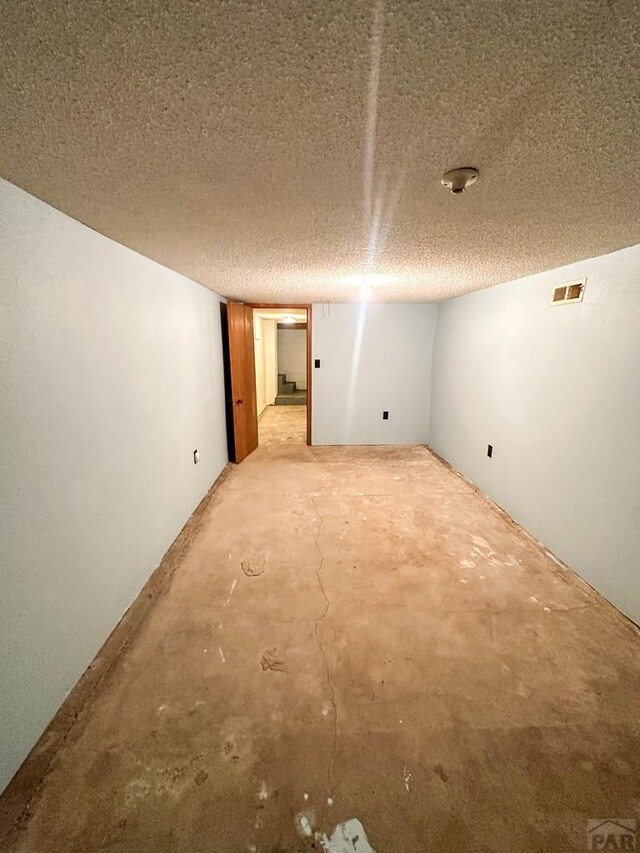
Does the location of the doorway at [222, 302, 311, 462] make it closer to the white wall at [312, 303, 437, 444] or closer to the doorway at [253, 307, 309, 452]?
the doorway at [253, 307, 309, 452]

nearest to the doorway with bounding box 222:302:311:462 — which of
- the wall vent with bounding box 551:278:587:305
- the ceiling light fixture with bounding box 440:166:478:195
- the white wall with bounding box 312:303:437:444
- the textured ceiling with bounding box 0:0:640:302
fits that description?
the white wall with bounding box 312:303:437:444

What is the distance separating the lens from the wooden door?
153 inches

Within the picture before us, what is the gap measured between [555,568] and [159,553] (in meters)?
2.73

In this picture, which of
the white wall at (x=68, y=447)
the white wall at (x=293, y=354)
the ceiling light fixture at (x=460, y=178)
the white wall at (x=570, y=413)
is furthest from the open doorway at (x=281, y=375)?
the ceiling light fixture at (x=460, y=178)

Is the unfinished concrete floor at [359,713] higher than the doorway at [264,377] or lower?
lower

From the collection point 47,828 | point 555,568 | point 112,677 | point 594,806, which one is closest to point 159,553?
point 112,677

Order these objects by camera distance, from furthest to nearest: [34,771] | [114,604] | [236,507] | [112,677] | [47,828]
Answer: [236,507]
[114,604]
[112,677]
[34,771]
[47,828]

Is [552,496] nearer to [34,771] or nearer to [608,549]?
[608,549]

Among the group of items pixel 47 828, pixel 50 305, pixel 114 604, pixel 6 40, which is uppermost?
pixel 6 40

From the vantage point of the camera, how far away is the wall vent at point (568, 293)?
7.14 feet

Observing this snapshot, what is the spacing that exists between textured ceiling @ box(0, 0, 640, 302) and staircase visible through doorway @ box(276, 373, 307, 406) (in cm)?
687

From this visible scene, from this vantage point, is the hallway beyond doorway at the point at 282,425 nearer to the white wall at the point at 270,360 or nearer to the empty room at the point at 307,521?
the white wall at the point at 270,360

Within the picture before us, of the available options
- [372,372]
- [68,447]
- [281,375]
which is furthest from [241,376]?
[281,375]

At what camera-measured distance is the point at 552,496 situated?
244cm
